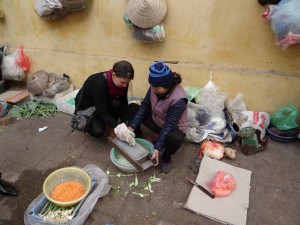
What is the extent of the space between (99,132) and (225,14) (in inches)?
97.3

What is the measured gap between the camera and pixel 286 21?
10.4 ft

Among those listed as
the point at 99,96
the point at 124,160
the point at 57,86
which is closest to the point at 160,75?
the point at 99,96

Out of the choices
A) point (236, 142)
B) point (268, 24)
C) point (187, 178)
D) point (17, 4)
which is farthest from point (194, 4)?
point (17, 4)

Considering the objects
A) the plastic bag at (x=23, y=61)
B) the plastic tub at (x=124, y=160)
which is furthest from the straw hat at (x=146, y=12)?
the plastic bag at (x=23, y=61)

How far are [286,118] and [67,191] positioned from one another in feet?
10.4

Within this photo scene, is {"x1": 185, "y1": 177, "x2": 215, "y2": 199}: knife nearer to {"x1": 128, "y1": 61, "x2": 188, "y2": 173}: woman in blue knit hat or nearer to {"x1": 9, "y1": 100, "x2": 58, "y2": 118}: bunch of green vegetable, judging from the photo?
{"x1": 128, "y1": 61, "x2": 188, "y2": 173}: woman in blue knit hat

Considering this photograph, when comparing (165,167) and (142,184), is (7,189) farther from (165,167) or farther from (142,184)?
(165,167)

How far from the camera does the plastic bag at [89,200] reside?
8.29ft

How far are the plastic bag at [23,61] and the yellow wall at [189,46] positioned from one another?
286mm

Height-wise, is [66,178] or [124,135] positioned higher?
[124,135]

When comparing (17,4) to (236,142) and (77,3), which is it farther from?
(236,142)

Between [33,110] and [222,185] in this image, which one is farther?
[33,110]

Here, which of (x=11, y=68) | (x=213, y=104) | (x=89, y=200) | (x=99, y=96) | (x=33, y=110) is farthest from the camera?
(x=11, y=68)

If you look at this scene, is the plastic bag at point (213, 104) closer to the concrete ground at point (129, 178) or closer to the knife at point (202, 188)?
the concrete ground at point (129, 178)
